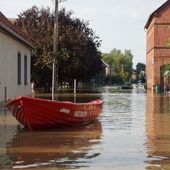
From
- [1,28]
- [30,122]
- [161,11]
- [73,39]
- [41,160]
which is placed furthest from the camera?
[161,11]

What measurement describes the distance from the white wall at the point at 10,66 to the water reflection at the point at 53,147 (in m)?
12.0

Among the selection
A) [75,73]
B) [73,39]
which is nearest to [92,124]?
[73,39]

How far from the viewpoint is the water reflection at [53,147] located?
9.42 metres

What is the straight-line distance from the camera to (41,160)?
9594 millimetres

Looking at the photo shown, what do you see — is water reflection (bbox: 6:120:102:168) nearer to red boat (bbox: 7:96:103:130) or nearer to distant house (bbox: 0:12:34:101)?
red boat (bbox: 7:96:103:130)

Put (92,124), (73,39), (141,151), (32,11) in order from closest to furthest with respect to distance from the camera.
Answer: (141,151) < (92,124) < (73,39) < (32,11)

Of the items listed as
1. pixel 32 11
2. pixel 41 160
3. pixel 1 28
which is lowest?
pixel 41 160

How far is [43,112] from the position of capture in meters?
14.6

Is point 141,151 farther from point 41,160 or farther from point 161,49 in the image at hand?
point 161,49

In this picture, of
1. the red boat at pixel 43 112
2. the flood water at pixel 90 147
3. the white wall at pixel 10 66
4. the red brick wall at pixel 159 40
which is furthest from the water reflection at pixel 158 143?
the red brick wall at pixel 159 40

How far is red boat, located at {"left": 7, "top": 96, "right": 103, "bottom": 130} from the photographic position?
14.2m

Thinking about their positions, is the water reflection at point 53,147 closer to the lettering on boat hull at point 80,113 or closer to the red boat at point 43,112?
the red boat at point 43,112

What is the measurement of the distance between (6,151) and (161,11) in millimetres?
55242

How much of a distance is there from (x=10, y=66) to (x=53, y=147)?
698 inches
